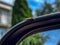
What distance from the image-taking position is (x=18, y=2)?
1305cm

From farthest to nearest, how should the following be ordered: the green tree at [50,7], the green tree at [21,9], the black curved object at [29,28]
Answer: the green tree at [50,7] → the green tree at [21,9] → the black curved object at [29,28]

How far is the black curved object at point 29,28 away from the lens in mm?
1352

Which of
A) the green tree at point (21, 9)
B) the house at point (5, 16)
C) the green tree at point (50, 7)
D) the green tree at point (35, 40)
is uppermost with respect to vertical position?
the green tree at point (35, 40)

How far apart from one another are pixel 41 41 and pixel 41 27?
0.08 m

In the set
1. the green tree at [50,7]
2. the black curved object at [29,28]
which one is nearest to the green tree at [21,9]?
the black curved object at [29,28]

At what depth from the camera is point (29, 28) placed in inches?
55.9

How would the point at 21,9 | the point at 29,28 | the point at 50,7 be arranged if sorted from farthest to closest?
1. the point at 50,7
2. the point at 21,9
3. the point at 29,28

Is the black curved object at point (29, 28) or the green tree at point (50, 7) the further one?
the green tree at point (50, 7)

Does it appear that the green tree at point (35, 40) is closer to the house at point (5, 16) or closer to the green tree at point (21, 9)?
the green tree at point (21, 9)

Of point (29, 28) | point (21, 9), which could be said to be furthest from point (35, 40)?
point (21, 9)

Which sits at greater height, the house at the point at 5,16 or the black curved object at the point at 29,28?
the black curved object at the point at 29,28

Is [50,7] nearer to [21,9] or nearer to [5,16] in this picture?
[5,16]

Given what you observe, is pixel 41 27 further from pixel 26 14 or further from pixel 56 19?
pixel 26 14

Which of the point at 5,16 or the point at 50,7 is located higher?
the point at 50,7
